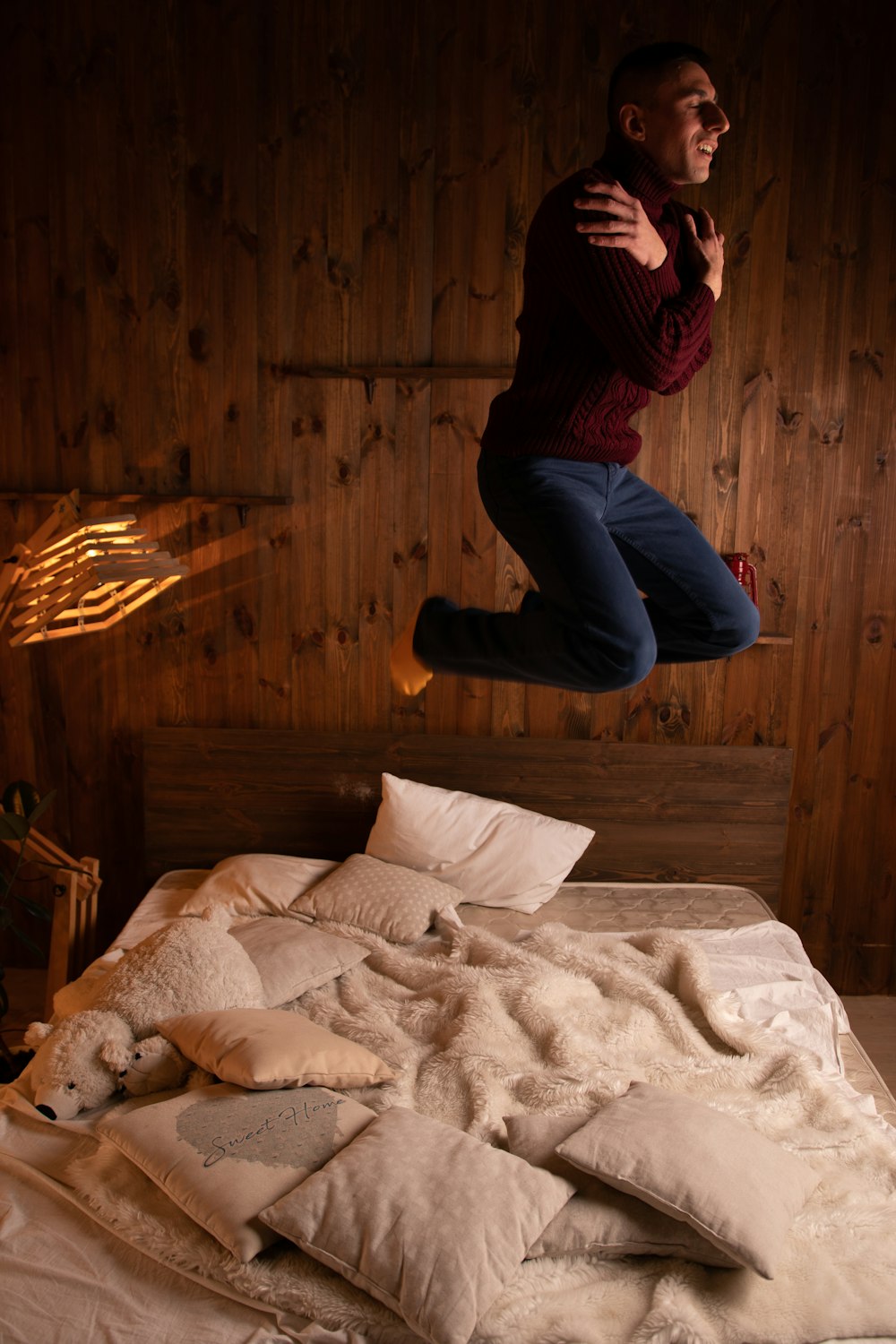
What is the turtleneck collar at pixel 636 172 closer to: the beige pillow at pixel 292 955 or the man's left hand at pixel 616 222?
the man's left hand at pixel 616 222

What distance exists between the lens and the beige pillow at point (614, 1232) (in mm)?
1543

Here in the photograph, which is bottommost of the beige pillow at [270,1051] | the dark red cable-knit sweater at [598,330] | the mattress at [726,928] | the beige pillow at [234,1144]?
the mattress at [726,928]

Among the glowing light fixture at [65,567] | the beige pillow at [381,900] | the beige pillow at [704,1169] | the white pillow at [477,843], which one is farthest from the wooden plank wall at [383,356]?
the beige pillow at [704,1169]

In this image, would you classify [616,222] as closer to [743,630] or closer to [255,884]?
[743,630]

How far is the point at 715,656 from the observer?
1961 millimetres

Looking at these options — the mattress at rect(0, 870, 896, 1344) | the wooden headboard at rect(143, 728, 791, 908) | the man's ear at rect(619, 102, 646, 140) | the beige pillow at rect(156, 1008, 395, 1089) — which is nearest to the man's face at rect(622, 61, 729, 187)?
the man's ear at rect(619, 102, 646, 140)

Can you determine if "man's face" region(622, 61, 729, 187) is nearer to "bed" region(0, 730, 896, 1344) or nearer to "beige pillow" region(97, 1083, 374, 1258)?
"bed" region(0, 730, 896, 1344)

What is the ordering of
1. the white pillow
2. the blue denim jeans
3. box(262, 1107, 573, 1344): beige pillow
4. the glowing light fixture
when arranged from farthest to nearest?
the white pillow
the glowing light fixture
the blue denim jeans
box(262, 1107, 573, 1344): beige pillow

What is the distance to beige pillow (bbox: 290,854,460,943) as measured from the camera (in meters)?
2.71

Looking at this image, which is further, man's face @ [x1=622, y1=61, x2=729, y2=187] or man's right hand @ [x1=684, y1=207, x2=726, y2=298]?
man's right hand @ [x1=684, y1=207, x2=726, y2=298]

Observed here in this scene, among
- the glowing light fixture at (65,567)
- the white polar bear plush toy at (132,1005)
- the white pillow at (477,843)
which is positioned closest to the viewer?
the white polar bear plush toy at (132,1005)

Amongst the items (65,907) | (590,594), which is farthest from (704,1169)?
(65,907)

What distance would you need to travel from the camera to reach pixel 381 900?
2.77m

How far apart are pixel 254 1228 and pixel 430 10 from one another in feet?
10.3
